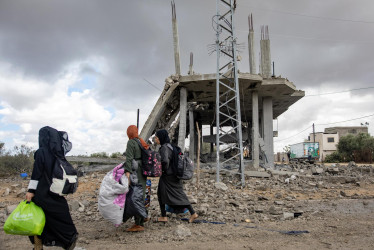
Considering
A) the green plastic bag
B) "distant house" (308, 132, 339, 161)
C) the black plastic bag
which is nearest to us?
the green plastic bag

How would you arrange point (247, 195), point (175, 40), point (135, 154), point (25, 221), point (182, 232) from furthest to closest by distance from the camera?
point (175, 40) → point (247, 195) → point (135, 154) → point (182, 232) → point (25, 221)

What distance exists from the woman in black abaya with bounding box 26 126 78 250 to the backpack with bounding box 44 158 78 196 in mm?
55

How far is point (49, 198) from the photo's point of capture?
337 cm

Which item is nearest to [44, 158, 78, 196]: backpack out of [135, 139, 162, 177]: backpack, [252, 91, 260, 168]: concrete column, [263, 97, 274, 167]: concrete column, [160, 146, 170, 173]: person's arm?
[135, 139, 162, 177]: backpack

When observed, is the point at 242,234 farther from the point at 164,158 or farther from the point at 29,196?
the point at 29,196

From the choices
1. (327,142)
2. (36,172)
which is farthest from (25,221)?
(327,142)

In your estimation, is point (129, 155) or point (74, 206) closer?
point (129, 155)

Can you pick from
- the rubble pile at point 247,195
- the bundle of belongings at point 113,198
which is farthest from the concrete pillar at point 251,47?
the bundle of belongings at point 113,198

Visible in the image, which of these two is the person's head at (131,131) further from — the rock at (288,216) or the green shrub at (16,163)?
the green shrub at (16,163)

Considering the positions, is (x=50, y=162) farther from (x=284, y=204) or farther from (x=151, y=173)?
(x=284, y=204)

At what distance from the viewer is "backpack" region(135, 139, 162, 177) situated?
4734mm

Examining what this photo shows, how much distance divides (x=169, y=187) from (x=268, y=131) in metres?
10.7

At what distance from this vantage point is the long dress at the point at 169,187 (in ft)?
16.5

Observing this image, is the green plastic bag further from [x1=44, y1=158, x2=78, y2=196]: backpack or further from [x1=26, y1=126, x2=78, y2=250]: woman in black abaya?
[x1=44, y1=158, x2=78, y2=196]: backpack
